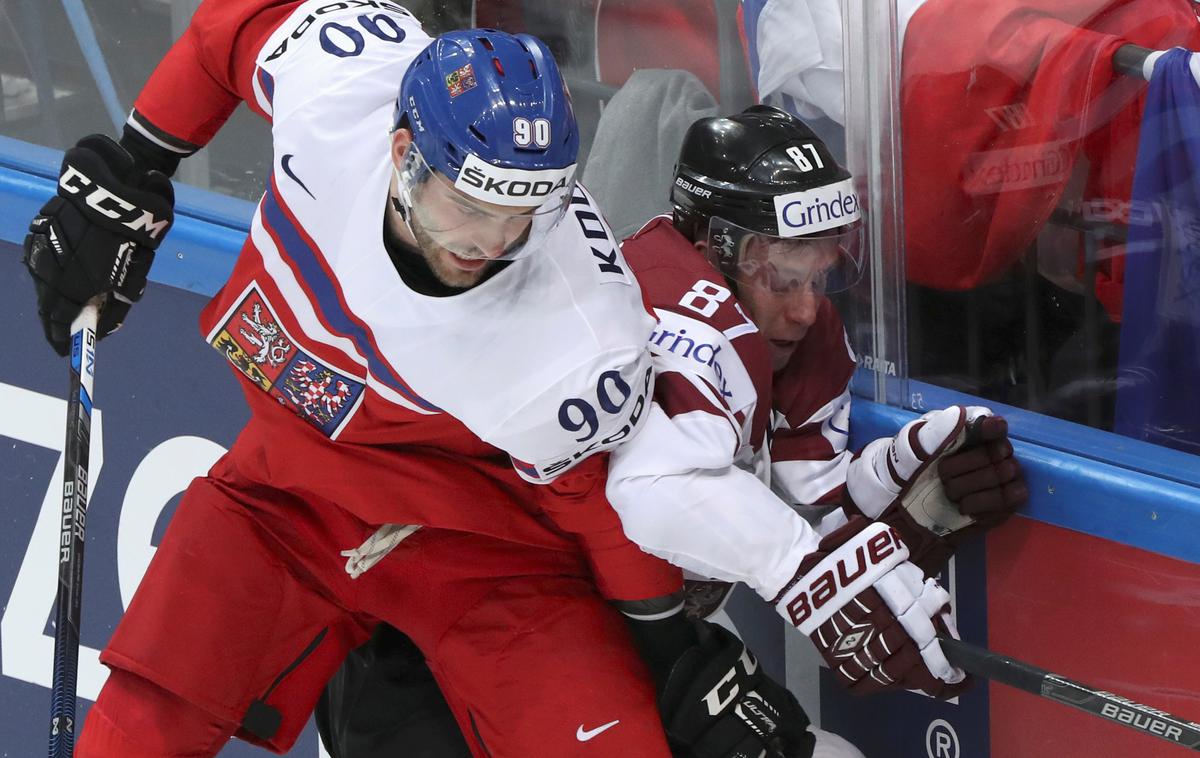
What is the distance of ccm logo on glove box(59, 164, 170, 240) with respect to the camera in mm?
2123

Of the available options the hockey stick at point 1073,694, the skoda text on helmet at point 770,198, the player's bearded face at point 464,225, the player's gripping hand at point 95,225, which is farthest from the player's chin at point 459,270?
the hockey stick at point 1073,694

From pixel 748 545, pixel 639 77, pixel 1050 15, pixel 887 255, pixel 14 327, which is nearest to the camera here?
pixel 748 545

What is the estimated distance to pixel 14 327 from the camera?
2.90 metres

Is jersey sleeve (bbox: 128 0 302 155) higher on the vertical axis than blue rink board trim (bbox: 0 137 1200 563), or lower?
higher

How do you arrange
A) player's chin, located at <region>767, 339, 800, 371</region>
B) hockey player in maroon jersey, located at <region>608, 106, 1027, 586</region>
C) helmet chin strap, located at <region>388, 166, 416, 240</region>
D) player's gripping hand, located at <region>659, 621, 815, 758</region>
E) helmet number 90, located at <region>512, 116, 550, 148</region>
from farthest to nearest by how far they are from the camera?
player's chin, located at <region>767, 339, 800, 371</region>, player's gripping hand, located at <region>659, 621, 815, 758</region>, hockey player in maroon jersey, located at <region>608, 106, 1027, 586</region>, helmet chin strap, located at <region>388, 166, 416, 240</region>, helmet number 90, located at <region>512, 116, 550, 148</region>

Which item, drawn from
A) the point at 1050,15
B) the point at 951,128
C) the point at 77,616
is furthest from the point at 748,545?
the point at 77,616

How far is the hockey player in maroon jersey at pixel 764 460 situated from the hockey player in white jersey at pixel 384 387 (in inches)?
2.6

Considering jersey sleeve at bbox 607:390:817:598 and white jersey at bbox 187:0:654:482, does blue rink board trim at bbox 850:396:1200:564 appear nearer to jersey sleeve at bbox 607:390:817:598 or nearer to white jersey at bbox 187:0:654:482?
jersey sleeve at bbox 607:390:817:598

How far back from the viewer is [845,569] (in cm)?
182

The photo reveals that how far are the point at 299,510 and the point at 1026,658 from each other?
3.05 feet

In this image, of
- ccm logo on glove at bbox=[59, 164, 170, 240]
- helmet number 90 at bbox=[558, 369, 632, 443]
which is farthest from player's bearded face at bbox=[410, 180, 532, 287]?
ccm logo on glove at bbox=[59, 164, 170, 240]

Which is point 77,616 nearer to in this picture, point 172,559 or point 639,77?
point 172,559

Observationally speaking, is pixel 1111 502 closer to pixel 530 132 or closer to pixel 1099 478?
pixel 1099 478

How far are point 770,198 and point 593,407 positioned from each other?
0.38 m
